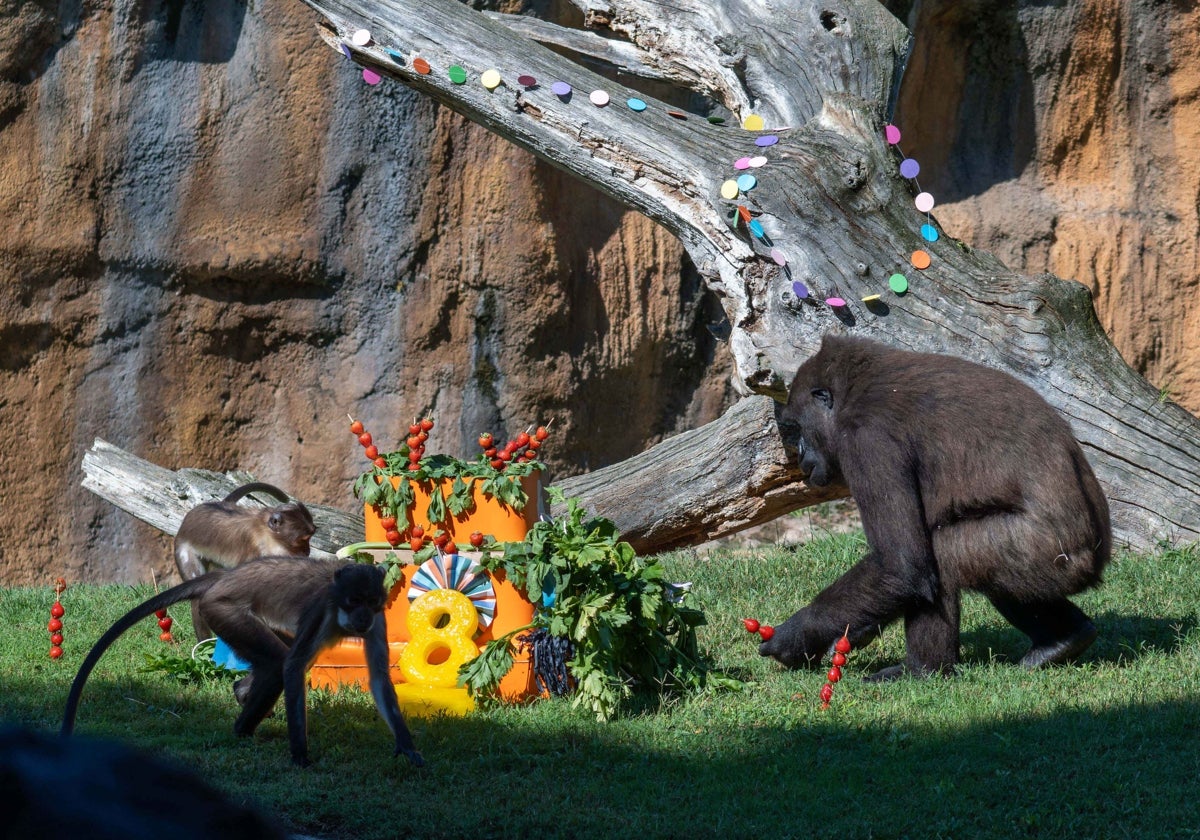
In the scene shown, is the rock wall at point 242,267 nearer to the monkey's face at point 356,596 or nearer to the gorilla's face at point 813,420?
the gorilla's face at point 813,420

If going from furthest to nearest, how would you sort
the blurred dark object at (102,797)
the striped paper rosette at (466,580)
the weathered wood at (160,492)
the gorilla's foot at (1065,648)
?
the weathered wood at (160,492) < the gorilla's foot at (1065,648) < the striped paper rosette at (466,580) < the blurred dark object at (102,797)

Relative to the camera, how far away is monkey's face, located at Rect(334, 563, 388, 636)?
5.43 metres

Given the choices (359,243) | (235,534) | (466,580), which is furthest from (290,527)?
(359,243)

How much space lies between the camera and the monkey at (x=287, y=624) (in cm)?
529

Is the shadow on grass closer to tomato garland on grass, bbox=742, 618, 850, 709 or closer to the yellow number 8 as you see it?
tomato garland on grass, bbox=742, 618, 850, 709

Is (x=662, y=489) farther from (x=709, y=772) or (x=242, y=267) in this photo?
(x=242, y=267)

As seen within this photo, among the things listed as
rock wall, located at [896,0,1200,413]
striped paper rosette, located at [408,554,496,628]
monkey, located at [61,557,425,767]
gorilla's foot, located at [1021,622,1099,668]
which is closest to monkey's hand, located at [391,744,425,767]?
monkey, located at [61,557,425,767]

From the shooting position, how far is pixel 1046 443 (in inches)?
242

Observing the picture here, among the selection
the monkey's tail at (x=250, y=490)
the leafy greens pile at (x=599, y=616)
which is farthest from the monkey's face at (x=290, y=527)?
the leafy greens pile at (x=599, y=616)

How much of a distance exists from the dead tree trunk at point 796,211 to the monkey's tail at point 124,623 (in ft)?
11.8

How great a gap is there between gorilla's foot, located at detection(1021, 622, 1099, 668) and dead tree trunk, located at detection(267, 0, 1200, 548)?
1.89 meters

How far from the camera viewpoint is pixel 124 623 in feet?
17.9

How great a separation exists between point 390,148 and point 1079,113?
22.9 feet

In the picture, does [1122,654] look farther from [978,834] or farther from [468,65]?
[468,65]
